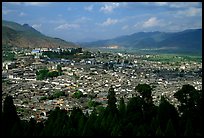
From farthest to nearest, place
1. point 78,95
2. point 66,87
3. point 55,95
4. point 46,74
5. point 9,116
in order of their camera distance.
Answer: point 46,74 → point 66,87 → point 55,95 → point 78,95 → point 9,116

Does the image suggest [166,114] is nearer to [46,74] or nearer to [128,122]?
[128,122]

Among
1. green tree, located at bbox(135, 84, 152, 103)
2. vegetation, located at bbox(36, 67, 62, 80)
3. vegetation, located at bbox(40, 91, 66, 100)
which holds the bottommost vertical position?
vegetation, located at bbox(40, 91, 66, 100)

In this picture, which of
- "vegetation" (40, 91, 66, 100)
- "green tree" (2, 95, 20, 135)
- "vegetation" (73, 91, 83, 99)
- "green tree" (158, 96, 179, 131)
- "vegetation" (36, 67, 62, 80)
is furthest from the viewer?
"vegetation" (36, 67, 62, 80)

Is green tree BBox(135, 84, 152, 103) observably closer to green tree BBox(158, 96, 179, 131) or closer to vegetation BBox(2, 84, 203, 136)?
vegetation BBox(2, 84, 203, 136)

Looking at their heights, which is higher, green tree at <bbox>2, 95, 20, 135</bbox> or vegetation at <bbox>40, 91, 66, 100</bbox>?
green tree at <bbox>2, 95, 20, 135</bbox>

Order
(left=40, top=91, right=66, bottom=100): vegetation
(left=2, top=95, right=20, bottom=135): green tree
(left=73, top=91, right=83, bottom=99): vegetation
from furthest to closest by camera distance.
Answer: (left=73, top=91, right=83, bottom=99): vegetation
(left=40, top=91, right=66, bottom=100): vegetation
(left=2, top=95, right=20, bottom=135): green tree

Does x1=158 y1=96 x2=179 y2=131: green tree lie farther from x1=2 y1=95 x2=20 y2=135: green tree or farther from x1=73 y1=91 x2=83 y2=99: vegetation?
x1=73 y1=91 x2=83 y2=99: vegetation

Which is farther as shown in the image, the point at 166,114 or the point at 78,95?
the point at 78,95

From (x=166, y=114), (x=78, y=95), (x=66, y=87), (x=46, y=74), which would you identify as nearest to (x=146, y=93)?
(x=166, y=114)

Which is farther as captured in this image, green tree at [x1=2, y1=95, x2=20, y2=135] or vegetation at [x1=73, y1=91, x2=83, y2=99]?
vegetation at [x1=73, y1=91, x2=83, y2=99]

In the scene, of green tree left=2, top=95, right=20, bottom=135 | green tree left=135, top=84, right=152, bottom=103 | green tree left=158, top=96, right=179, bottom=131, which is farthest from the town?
green tree left=158, top=96, right=179, bottom=131
